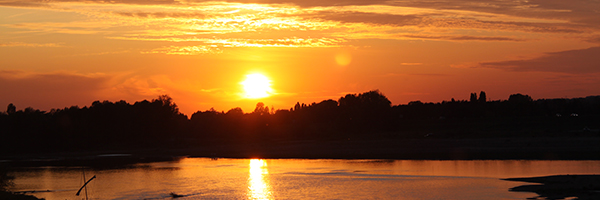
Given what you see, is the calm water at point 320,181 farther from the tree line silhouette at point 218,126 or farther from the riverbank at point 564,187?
the tree line silhouette at point 218,126

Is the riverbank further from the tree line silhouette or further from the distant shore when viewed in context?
the tree line silhouette

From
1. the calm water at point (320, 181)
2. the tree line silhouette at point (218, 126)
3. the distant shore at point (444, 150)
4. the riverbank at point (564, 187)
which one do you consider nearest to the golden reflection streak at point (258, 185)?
the calm water at point (320, 181)

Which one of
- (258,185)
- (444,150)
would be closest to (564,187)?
(258,185)

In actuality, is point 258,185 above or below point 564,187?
below

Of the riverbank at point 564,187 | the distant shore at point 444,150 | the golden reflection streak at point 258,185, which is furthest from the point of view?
the distant shore at point 444,150

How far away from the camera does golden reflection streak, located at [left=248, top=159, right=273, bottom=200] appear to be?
41709 millimetres

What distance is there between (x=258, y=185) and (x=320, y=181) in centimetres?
563

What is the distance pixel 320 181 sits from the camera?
160 ft

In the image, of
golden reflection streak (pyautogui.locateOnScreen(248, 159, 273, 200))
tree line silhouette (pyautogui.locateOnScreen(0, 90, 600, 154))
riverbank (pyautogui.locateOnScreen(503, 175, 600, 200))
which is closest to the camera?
riverbank (pyautogui.locateOnScreen(503, 175, 600, 200))

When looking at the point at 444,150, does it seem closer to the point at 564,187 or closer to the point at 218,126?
the point at 564,187

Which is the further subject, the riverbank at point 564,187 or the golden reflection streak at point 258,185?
the golden reflection streak at point 258,185

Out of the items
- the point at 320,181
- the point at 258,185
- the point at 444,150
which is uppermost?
the point at 444,150

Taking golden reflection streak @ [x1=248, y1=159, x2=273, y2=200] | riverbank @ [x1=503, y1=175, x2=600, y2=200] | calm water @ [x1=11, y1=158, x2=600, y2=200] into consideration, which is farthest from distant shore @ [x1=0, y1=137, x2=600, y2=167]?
riverbank @ [x1=503, y1=175, x2=600, y2=200]

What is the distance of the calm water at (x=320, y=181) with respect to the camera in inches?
1594
